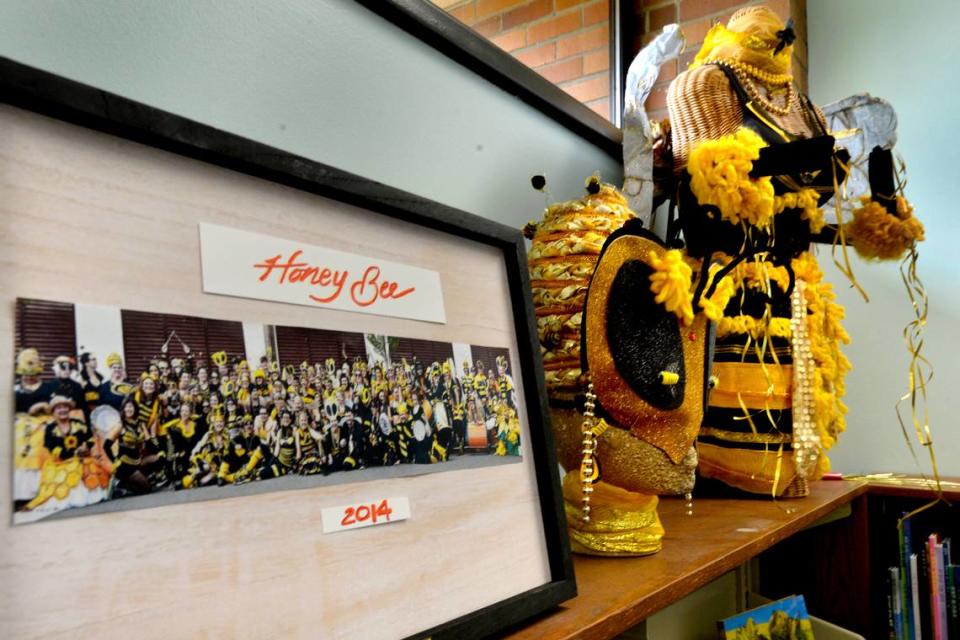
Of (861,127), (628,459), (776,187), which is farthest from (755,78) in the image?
(628,459)

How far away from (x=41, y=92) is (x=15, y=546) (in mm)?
167

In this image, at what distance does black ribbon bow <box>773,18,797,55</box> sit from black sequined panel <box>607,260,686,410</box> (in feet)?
1.75

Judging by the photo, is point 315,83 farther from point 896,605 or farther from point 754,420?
point 896,605

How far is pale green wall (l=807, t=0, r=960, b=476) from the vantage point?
127cm

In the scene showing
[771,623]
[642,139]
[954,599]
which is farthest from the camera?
[954,599]

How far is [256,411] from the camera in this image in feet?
1.05

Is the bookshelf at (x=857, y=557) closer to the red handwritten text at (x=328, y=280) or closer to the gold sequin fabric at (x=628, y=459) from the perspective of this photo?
the gold sequin fabric at (x=628, y=459)

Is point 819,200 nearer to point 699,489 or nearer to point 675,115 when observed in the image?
point 675,115

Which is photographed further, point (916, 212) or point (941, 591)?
point (916, 212)

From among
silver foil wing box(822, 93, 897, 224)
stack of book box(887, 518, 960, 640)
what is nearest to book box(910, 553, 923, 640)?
stack of book box(887, 518, 960, 640)

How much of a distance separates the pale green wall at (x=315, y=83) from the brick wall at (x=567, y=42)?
0.38 meters

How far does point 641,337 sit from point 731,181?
21 cm

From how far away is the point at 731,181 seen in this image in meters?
0.66

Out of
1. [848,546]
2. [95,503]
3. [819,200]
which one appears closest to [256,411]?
[95,503]
